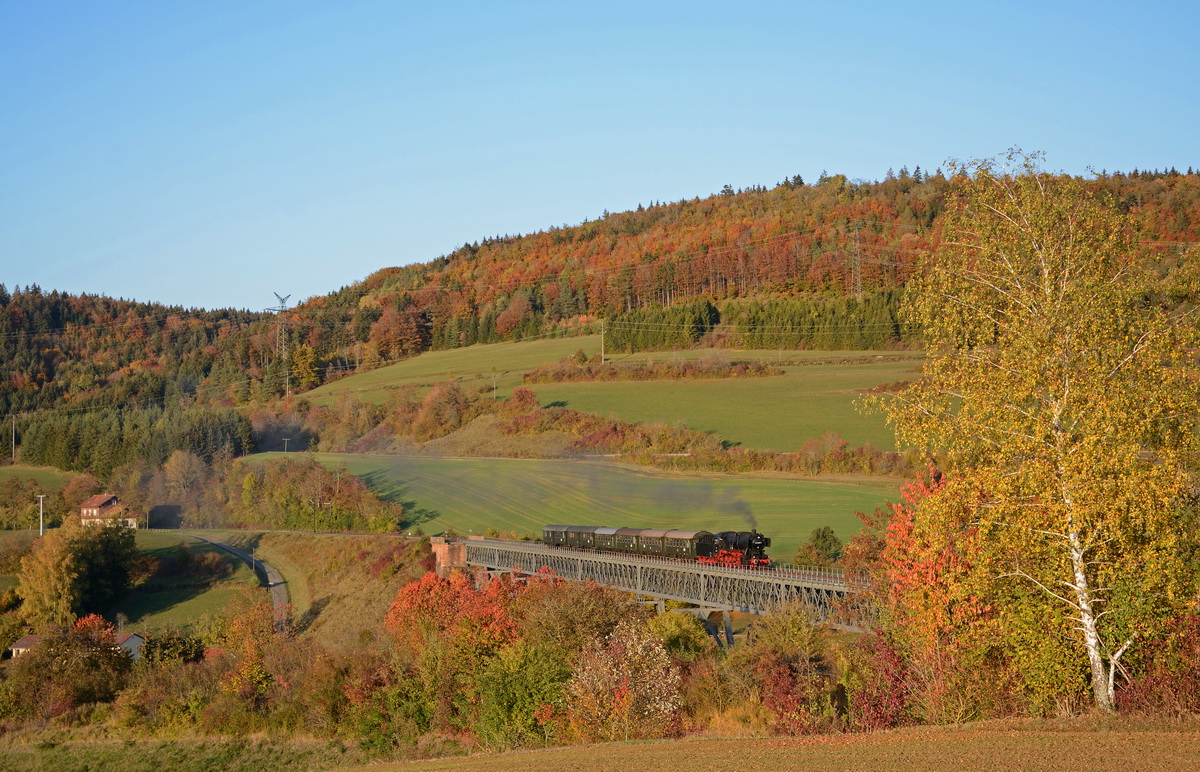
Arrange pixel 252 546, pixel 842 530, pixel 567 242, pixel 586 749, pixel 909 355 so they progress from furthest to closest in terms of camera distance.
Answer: pixel 567 242
pixel 909 355
pixel 252 546
pixel 842 530
pixel 586 749

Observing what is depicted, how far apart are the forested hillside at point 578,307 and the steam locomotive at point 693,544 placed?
178ft

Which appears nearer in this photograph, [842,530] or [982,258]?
[982,258]

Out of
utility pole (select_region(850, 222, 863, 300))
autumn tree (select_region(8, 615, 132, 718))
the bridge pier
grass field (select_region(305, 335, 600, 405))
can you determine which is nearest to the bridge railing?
the bridge pier

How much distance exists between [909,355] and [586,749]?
78124 mm

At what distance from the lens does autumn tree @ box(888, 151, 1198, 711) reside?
18703 mm

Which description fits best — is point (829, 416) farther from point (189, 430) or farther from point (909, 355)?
point (189, 430)

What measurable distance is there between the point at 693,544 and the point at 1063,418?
32.6m

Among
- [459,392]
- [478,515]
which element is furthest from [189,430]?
[478,515]

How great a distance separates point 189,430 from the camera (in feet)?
344

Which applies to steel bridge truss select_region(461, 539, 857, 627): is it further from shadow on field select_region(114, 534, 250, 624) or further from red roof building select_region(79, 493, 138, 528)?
red roof building select_region(79, 493, 138, 528)

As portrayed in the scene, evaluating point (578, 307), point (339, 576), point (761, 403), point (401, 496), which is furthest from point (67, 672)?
point (578, 307)

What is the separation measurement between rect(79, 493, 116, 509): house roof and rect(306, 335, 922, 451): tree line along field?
29.1 m

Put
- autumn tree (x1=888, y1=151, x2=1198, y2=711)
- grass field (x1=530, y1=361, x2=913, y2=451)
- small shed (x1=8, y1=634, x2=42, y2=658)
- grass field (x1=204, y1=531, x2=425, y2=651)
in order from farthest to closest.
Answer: grass field (x1=530, y1=361, x2=913, y2=451) → grass field (x1=204, y1=531, x2=425, y2=651) → small shed (x1=8, y1=634, x2=42, y2=658) → autumn tree (x1=888, y1=151, x2=1198, y2=711)

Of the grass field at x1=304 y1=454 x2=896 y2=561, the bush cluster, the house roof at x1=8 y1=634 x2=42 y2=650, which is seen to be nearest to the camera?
the house roof at x1=8 y1=634 x2=42 y2=650
